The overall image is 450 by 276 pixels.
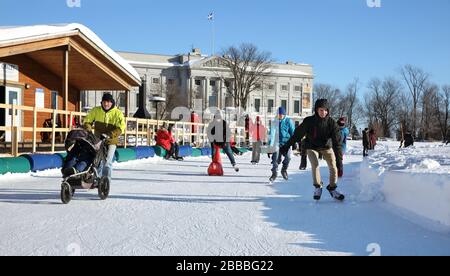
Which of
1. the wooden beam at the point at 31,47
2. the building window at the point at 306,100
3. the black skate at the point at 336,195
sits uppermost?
the building window at the point at 306,100

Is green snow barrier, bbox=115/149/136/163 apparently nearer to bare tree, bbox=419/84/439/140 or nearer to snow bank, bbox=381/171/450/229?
snow bank, bbox=381/171/450/229

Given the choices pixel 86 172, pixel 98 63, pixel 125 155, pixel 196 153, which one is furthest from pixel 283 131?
pixel 196 153

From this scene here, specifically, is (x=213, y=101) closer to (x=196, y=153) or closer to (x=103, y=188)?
(x=196, y=153)

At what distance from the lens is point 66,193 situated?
6711 millimetres

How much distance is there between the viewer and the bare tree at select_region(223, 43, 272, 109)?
65375 mm

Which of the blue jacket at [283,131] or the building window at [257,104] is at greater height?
the building window at [257,104]

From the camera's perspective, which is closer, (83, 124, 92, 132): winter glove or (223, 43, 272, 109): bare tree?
(83, 124, 92, 132): winter glove

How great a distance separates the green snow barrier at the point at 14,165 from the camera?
9609 mm

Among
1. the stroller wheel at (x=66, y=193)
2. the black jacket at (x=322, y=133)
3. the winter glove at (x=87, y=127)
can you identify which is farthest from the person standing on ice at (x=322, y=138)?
the stroller wheel at (x=66, y=193)

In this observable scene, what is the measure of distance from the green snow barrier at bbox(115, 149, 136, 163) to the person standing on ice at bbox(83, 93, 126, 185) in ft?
25.1

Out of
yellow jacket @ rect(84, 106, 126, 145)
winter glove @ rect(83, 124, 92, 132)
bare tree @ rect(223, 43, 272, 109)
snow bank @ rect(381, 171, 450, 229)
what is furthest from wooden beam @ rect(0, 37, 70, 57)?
bare tree @ rect(223, 43, 272, 109)

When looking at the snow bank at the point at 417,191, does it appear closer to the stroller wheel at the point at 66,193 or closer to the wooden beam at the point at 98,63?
the stroller wheel at the point at 66,193

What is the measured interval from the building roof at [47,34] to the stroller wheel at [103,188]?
25.1 ft
